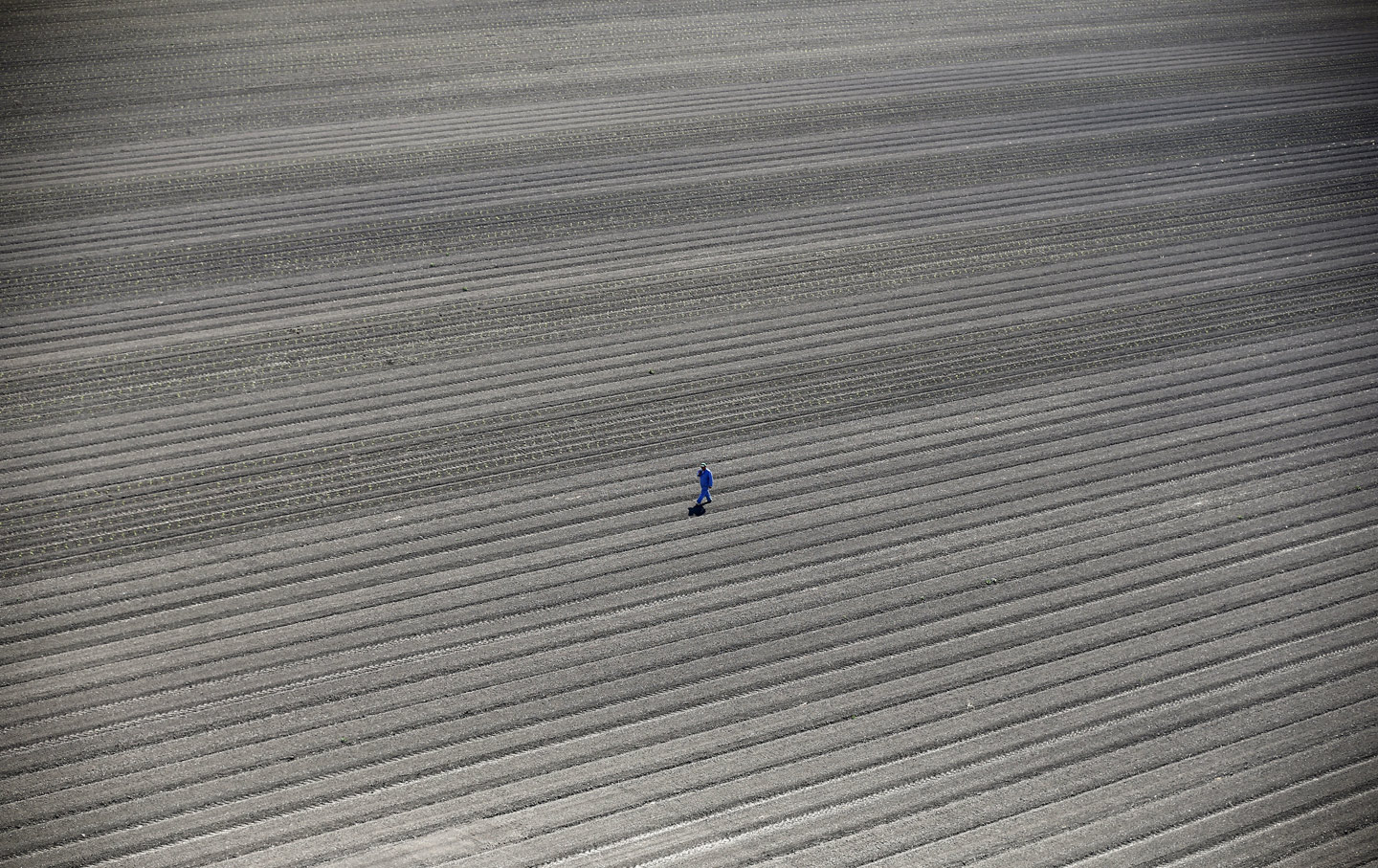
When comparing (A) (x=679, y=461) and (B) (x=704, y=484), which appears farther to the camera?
(A) (x=679, y=461)

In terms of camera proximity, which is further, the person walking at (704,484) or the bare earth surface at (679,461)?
the person walking at (704,484)

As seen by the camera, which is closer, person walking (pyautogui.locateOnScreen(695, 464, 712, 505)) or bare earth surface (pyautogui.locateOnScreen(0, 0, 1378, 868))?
bare earth surface (pyautogui.locateOnScreen(0, 0, 1378, 868))

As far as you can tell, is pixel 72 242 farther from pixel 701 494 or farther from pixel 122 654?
pixel 701 494

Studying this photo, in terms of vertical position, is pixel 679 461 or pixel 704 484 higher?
pixel 679 461

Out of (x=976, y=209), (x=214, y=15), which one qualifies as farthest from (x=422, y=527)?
(x=214, y=15)
